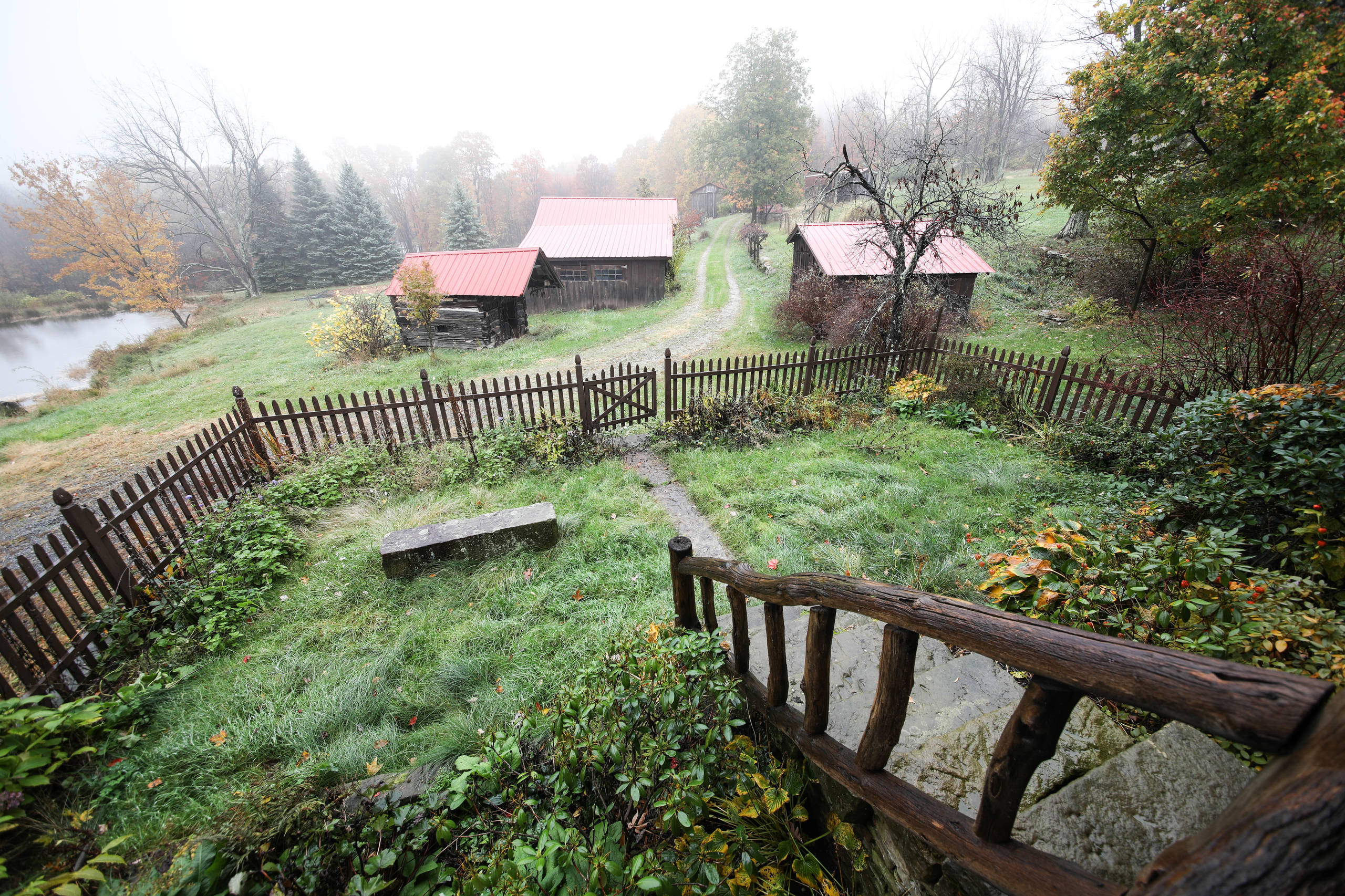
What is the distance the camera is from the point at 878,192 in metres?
8.91

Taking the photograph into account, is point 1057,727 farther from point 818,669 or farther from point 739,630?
point 739,630

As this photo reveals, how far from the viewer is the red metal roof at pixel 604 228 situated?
73.3 feet

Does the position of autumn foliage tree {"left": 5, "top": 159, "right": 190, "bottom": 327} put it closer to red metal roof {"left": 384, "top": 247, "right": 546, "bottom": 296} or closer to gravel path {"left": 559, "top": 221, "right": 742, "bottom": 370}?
red metal roof {"left": 384, "top": 247, "right": 546, "bottom": 296}

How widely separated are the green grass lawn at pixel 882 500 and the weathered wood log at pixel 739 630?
5.86ft

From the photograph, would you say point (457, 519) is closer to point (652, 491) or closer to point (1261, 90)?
point (652, 491)

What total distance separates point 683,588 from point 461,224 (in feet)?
127

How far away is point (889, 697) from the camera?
171 cm

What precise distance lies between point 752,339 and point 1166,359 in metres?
10.3

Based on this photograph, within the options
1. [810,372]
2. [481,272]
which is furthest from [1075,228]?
[481,272]

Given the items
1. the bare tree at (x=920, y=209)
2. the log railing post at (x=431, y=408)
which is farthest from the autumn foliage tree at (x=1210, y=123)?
the log railing post at (x=431, y=408)

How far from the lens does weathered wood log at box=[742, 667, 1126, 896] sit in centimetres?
124

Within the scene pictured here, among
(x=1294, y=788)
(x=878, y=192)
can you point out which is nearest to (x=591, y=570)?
(x=1294, y=788)

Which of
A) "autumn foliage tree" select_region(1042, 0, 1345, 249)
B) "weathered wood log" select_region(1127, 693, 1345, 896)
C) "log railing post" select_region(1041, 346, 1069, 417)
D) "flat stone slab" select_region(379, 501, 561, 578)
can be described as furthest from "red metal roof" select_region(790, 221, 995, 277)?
"weathered wood log" select_region(1127, 693, 1345, 896)

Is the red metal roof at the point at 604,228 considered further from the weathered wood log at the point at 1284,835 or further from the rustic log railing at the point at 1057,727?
the weathered wood log at the point at 1284,835
